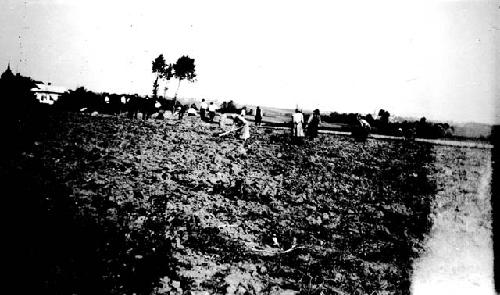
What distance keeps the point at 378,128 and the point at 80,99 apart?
65.4ft

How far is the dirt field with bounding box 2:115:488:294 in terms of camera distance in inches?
257

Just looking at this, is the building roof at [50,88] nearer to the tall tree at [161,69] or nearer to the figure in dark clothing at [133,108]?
the tall tree at [161,69]

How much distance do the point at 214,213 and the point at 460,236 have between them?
6026mm

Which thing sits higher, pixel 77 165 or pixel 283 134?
pixel 283 134

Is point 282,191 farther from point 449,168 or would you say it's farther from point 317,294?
point 449,168

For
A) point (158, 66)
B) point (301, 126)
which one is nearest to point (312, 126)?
point (301, 126)

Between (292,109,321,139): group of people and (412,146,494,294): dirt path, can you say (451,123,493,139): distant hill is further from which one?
(292,109,321,139): group of people

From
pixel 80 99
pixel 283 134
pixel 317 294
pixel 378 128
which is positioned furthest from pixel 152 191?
pixel 80 99

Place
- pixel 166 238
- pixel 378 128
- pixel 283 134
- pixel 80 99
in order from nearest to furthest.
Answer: pixel 166 238
pixel 283 134
pixel 378 128
pixel 80 99

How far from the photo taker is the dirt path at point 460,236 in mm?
7301

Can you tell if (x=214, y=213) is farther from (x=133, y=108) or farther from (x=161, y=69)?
(x=161, y=69)

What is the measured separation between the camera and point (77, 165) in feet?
34.1

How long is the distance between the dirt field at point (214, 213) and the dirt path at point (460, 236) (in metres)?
0.34

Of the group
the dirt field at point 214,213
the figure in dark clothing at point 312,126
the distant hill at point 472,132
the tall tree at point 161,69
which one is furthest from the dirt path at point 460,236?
the tall tree at point 161,69
